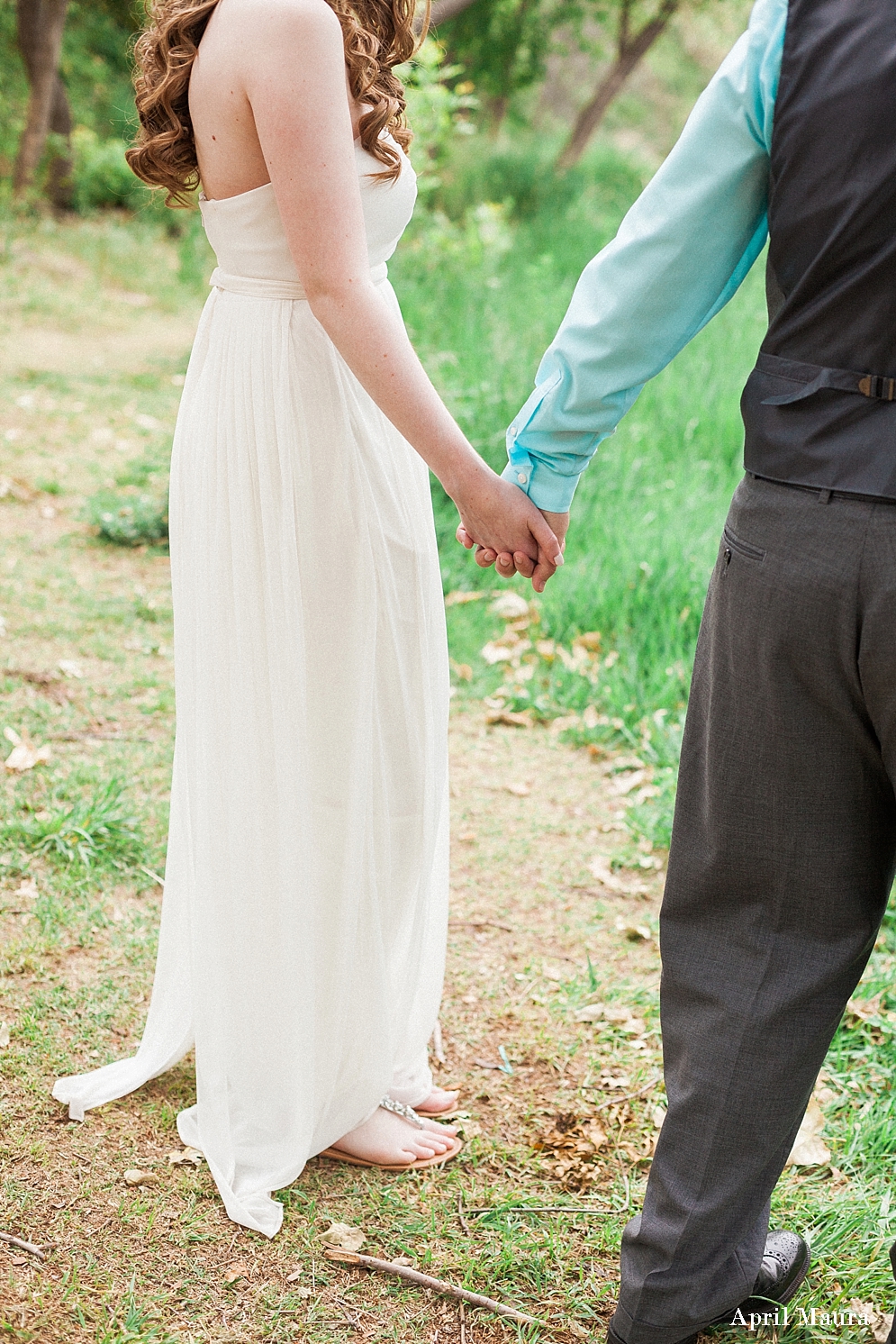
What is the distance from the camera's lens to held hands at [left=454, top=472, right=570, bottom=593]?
214 centimetres

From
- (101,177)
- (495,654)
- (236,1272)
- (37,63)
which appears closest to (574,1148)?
(236,1272)

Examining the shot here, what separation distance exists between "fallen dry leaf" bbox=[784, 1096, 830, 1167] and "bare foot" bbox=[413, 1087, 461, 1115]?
2.34ft

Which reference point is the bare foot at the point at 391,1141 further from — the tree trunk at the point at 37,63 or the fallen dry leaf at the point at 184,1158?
the tree trunk at the point at 37,63

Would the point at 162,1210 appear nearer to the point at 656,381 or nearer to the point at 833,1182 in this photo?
the point at 833,1182

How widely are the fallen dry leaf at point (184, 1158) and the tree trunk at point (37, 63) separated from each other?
11.3 m

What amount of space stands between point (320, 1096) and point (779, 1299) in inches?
36.0

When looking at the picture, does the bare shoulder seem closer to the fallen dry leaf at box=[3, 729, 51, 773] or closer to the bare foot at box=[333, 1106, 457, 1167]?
the bare foot at box=[333, 1106, 457, 1167]

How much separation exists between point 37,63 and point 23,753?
9845 mm

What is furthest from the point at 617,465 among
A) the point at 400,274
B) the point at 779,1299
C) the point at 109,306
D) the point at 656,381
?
the point at 109,306

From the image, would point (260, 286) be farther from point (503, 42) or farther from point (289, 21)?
point (503, 42)

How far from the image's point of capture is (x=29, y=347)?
8398mm

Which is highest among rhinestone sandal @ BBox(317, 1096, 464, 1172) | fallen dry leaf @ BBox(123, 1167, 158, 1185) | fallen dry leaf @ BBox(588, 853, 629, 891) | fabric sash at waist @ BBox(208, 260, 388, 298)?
fabric sash at waist @ BBox(208, 260, 388, 298)

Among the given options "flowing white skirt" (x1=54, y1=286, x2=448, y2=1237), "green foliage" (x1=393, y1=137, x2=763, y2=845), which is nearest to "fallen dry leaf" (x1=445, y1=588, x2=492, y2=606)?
"green foliage" (x1=393, y1=137, x2=763, y2=845)

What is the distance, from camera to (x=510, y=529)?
218cm
